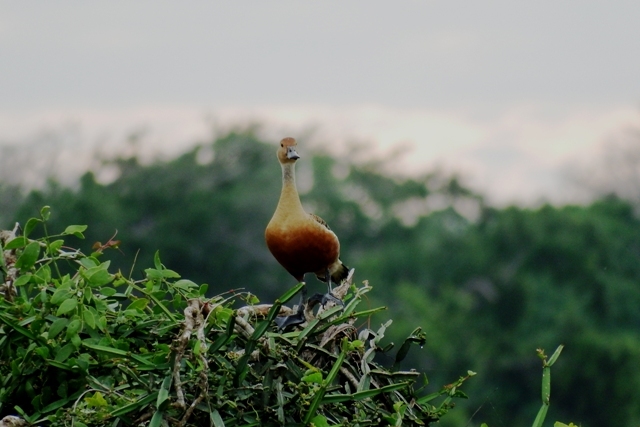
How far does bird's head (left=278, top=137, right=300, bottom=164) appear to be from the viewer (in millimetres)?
4570

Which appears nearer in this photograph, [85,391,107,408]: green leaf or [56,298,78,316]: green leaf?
[85,391,107,408]: green leaf

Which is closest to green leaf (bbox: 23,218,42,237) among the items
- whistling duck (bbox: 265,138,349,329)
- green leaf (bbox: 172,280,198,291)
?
green leaf (bbox: 172,280,198,291)

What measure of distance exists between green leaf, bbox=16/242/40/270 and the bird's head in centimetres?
174

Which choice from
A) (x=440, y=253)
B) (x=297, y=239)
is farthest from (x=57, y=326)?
(x=440, y=253)

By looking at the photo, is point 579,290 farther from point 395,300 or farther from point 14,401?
point 14,401

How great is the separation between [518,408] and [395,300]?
7.48 metres

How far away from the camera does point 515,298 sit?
4566 centimetres

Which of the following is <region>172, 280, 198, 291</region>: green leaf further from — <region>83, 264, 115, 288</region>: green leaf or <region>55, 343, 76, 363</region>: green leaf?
<region>55, 343, 76, 363</region>: green leaf

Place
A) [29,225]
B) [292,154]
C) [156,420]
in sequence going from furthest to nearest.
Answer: [292,154]
[29,225]
[156,420]

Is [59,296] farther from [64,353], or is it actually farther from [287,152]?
[287,152]

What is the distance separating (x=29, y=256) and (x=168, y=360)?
48cm

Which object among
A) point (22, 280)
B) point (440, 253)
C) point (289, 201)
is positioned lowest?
point (440, 253)

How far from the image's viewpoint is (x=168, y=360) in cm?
270

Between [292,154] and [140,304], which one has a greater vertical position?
[140,304]
